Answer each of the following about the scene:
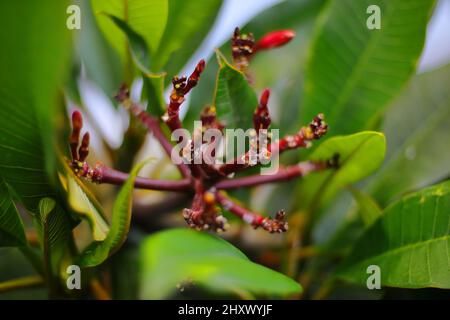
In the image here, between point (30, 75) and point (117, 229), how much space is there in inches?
7.9

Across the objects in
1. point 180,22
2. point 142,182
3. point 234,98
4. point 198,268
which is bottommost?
point 198,268

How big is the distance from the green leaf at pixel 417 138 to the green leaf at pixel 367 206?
157mm

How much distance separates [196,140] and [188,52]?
290 millimetres

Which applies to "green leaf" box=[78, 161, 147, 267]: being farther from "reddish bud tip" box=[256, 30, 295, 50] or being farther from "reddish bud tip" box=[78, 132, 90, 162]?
"reddish bud tip" box=[256, 30, 295, 50]

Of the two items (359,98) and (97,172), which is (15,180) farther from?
(359,98)

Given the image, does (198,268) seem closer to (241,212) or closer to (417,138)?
(241,212)

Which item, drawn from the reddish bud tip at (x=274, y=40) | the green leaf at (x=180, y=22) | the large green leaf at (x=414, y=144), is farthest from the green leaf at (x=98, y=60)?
the large green leaf at (x=414, y=144)

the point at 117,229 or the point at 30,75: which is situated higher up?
the point at 30,75

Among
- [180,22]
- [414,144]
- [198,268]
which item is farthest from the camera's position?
[414,144]

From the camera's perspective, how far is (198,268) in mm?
420

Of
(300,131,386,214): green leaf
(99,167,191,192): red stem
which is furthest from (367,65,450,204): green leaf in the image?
(99,167,191,192): red stem

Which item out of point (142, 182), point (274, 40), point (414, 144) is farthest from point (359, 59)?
point (142, 182)

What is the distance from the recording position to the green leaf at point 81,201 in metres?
0.55

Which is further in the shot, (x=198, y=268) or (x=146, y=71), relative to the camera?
(x=146, y=71)
